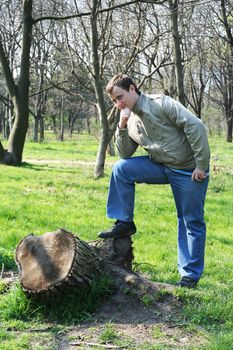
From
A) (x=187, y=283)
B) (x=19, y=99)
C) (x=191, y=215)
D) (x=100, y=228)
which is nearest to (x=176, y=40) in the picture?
(x=19, y=99)

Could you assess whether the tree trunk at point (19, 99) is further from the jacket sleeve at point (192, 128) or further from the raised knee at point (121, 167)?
the jacket sleeve at point (192, 128)

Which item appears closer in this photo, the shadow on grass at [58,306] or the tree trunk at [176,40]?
the shadow on grass at [58,306]

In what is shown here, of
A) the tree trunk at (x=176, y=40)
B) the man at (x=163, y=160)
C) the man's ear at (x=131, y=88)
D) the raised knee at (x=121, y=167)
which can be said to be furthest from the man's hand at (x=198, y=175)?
the tree trunk at (x=176, y=40)

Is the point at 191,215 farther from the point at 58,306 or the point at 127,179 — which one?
the point at 58,306

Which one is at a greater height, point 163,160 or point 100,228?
point 163,160

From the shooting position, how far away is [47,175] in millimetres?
15344

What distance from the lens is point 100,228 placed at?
828 cm

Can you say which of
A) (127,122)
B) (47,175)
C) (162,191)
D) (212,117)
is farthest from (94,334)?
(212,117)

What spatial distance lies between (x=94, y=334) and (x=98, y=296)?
1.89 feet

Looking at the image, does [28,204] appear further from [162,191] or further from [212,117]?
[212,117]

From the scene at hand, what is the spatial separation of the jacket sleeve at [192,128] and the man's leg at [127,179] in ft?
1.49

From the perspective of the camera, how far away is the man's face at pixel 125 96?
4.67 m

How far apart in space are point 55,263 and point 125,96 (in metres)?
1.67

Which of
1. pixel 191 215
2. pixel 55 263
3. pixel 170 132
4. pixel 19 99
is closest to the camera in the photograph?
pixel 55 263
